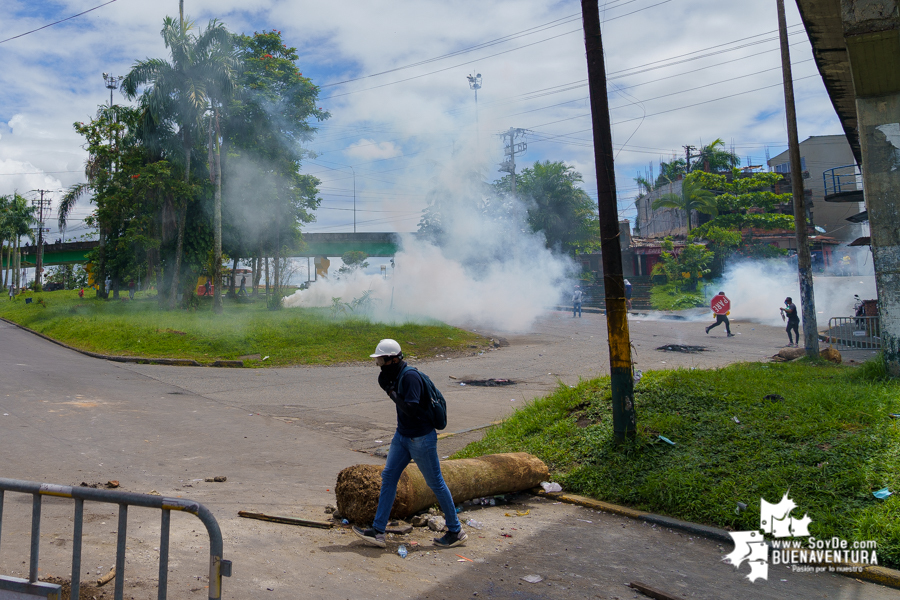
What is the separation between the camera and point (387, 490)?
461cm

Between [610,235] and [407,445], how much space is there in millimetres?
3516

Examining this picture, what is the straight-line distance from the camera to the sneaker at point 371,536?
4426 millimetres

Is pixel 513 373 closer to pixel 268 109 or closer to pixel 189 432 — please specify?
pixel 189 432

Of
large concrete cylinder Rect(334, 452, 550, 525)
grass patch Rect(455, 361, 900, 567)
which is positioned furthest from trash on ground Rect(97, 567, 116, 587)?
grass patch Rect(455, 361, 900, 567)

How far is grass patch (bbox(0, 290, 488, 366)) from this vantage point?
17.4 m

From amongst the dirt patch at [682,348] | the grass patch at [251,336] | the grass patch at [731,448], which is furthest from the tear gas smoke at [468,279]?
the grass patch at [731,448]

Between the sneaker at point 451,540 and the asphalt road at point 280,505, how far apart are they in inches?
3.5

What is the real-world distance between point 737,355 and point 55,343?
22.1 meters

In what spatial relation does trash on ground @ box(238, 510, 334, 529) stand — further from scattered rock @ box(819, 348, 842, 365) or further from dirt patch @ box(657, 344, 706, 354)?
dirt patch @ box(657, 344, 706, 354)

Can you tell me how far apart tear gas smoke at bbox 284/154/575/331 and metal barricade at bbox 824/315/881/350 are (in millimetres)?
12085

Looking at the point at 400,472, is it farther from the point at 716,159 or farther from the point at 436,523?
the point at 716,159

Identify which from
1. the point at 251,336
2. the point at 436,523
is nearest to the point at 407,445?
the point at 436,523

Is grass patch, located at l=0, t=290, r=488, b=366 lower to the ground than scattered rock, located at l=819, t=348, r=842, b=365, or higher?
higher

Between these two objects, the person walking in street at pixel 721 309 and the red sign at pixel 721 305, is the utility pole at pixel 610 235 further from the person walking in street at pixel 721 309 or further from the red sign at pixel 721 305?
the red sign at pixel 721 305
